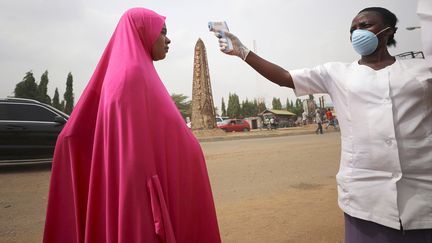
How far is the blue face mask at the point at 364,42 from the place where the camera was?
5.43 feet

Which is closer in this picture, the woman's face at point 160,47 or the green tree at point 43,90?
the woman's face at point 160,47

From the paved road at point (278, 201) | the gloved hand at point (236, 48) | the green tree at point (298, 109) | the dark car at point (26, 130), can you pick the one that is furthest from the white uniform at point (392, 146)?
the green tree at point (298, 109)

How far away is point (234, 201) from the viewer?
416 cm

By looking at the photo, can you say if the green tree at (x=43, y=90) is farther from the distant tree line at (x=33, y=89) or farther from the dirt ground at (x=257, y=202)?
the dirt ground at (x=257, y=202)

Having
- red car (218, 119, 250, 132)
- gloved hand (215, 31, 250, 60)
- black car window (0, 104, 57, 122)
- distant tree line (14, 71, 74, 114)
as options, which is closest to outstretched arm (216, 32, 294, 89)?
gloved hand (215, 31, 250, 60)

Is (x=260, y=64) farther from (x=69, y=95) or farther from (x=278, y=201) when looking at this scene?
(x=69, y=95)

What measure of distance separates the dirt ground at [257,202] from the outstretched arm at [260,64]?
5.62ft

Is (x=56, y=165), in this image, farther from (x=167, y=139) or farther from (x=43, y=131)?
(x=43, y=131)

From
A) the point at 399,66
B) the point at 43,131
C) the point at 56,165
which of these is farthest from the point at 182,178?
the point at 43,131

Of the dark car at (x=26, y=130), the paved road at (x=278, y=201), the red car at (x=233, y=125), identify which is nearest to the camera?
the paved road at (x=278, y=201)

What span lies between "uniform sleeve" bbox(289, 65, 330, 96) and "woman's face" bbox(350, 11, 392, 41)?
12.9 inches

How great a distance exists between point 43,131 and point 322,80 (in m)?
6.68

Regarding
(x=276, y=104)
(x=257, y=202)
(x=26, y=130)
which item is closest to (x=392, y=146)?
(x=257, y=202)

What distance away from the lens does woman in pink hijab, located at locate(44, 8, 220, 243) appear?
1396 millimetres
